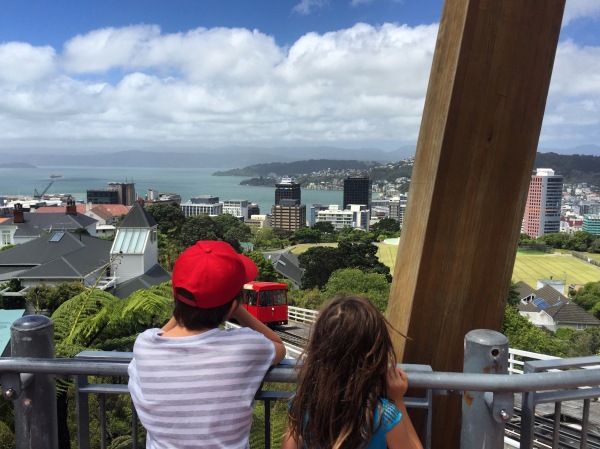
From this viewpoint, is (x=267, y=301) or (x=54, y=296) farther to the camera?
(x=54, y=296)

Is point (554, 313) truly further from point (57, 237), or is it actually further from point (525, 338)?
point (57, 237)

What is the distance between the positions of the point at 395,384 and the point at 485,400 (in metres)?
0.32

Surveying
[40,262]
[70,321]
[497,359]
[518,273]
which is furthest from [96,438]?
[518,273]

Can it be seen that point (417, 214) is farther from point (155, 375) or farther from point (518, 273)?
point (518, 273)

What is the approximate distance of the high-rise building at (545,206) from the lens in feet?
436

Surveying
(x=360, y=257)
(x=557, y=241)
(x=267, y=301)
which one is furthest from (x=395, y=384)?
(x=557, y=241)

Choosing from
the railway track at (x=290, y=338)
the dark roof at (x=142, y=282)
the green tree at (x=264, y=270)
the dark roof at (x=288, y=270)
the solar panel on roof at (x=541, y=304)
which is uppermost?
the railway track at (x=290, y=338)

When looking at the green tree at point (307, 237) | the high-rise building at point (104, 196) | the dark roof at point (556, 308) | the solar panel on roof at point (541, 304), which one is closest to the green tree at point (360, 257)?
the dark roof at point (556, 308)

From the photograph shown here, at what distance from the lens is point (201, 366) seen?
58.9 inches

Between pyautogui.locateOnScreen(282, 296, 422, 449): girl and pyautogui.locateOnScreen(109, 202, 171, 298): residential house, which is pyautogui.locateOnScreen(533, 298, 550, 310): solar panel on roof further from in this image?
pyautogui.locateOnScreen(282, 296, 422, 449): girl

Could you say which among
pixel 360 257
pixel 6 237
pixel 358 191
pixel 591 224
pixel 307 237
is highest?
pixel 360 257

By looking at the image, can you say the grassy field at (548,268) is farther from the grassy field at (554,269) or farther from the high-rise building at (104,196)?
the high-rise building at (104,196)

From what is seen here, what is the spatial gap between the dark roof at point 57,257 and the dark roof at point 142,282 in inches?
82.7

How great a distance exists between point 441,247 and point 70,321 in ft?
17.9
